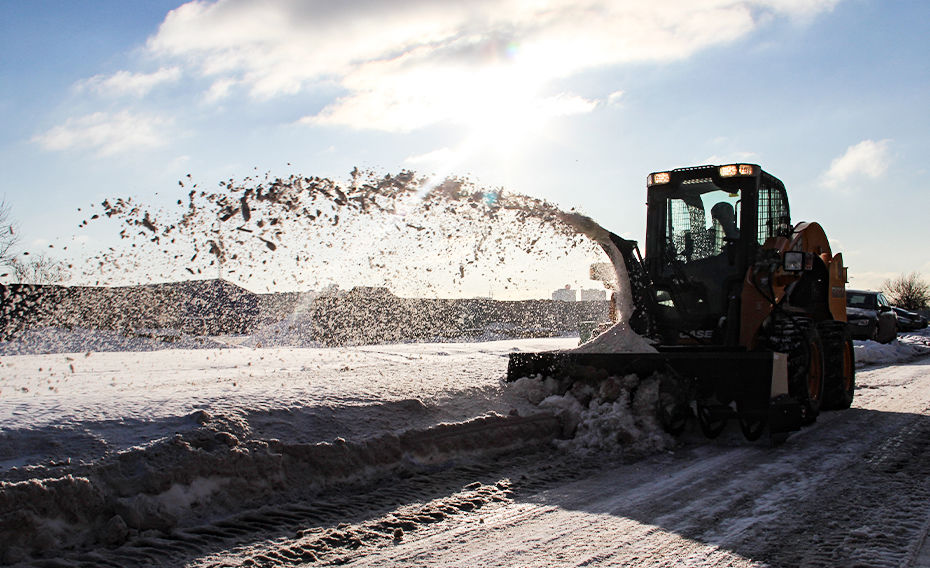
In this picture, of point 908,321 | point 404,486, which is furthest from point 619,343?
point 908,321

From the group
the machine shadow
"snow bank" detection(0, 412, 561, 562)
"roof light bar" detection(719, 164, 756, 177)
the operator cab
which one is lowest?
the machine shadow

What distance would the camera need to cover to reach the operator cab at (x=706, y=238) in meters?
7.05

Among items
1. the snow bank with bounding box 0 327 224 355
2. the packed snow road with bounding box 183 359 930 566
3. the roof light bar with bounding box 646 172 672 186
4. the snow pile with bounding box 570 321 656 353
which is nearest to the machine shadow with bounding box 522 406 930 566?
the packed snow road with bounding box 183 359 930 566

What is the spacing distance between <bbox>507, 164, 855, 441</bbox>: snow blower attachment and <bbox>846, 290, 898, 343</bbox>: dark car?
12.6 metres

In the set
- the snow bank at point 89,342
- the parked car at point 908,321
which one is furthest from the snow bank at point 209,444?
the parked car at point 908,321

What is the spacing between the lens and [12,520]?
10.9 ft

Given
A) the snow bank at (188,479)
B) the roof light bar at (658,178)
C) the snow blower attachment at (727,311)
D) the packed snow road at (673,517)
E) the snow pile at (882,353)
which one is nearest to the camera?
the packed snow road at (673,517)

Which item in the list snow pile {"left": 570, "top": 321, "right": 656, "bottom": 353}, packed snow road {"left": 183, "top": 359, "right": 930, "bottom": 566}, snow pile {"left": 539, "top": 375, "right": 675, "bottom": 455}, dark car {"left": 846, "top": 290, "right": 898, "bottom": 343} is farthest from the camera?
dark car {"left": 846, "top": 290, "right": 898, "bottom": 343}

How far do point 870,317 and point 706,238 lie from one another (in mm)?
14857

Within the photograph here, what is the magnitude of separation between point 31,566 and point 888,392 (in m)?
10.6

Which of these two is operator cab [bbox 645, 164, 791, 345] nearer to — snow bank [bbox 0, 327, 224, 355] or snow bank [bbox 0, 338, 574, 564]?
snow bank [bbox 0, 338, 574, 564]

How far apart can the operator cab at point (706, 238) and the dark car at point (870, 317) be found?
1376 cm

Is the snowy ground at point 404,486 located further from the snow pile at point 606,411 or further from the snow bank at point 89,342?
the snow bank at point 89,342

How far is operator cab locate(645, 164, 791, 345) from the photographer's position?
23.1 ft
